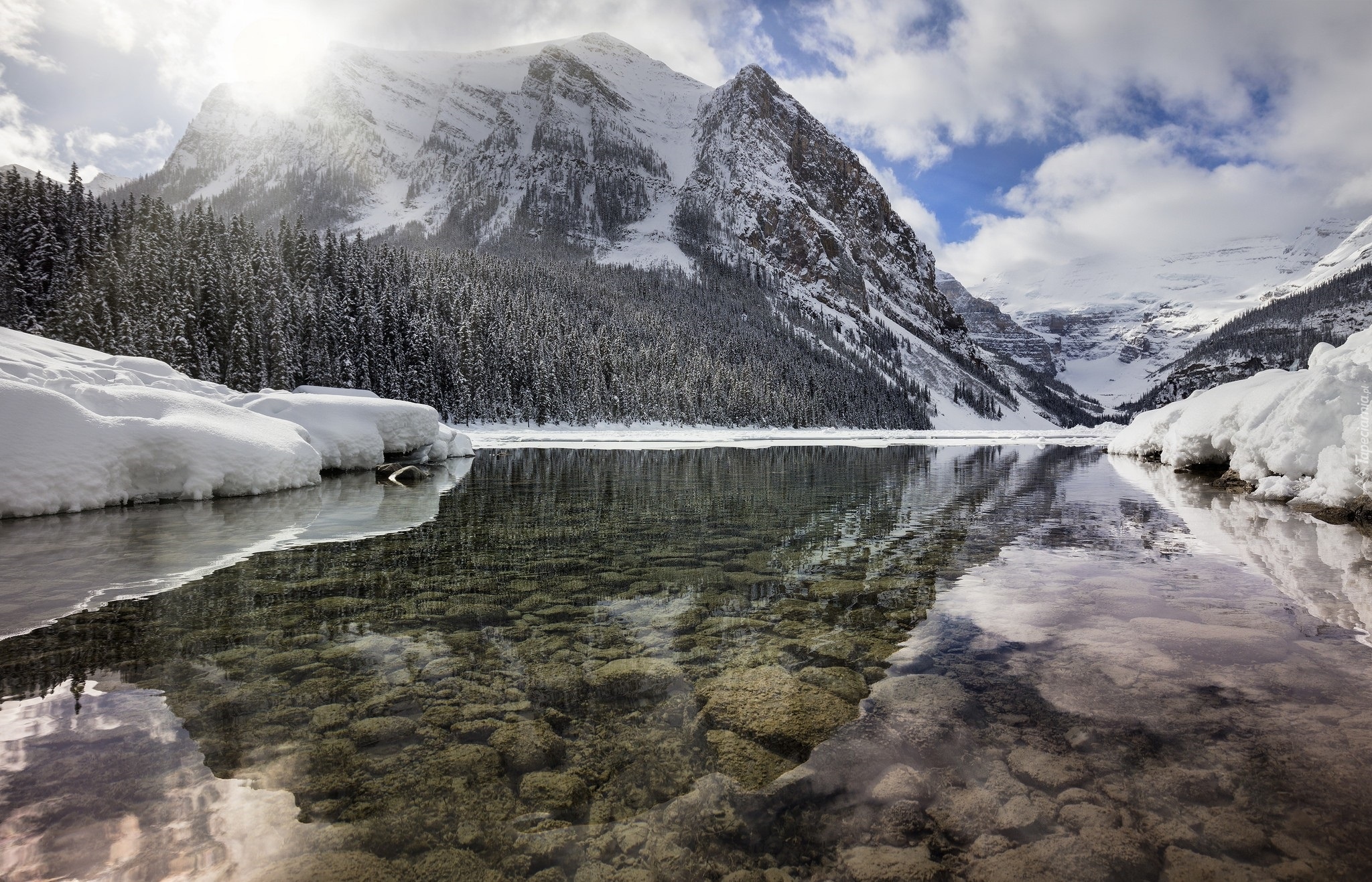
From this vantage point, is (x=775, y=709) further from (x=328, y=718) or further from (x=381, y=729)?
(x=328, y=718)

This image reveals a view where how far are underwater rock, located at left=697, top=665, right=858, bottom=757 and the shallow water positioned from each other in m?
0.03

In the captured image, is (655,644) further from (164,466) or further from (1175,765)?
(164,466)

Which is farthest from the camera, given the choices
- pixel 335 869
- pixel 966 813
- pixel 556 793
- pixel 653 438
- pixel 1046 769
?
pixel 653 438

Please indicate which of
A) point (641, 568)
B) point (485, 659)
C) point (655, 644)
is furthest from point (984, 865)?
point (641, 568)

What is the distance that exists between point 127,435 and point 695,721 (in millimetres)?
15680

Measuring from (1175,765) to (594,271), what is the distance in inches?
6047

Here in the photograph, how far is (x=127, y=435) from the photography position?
44.1 ft

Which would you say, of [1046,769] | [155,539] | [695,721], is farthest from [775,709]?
[155,539]

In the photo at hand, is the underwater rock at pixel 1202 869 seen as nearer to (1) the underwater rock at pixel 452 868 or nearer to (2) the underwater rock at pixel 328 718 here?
(1) the underwater rock at pixel 452 868

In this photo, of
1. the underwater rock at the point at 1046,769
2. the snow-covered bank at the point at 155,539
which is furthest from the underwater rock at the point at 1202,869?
the snow-covered bank at the point at 155,539

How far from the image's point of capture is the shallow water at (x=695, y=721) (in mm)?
3076

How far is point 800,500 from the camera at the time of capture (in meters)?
17.3

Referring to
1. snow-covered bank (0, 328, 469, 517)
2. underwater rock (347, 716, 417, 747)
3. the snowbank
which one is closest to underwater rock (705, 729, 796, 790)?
underwater rock (347, 716, 417, 747)

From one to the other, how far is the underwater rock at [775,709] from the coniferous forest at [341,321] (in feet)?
187
